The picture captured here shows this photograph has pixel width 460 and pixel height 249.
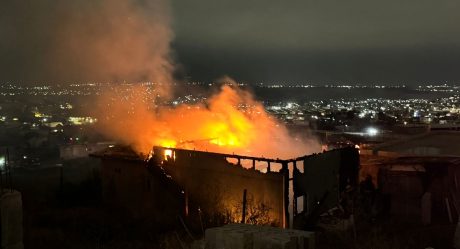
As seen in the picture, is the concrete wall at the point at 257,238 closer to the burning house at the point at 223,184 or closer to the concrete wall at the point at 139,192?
the burning house at the point at 223,184

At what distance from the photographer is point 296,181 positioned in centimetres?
1306

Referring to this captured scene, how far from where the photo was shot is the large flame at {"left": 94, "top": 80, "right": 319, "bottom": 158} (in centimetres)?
1816

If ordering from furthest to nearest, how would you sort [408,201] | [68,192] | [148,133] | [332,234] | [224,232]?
[68,192] → [148,133] → [408,201] → [332,234] → [224,232]

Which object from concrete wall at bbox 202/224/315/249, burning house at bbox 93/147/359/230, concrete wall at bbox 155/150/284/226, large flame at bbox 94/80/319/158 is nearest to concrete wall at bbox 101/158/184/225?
burning house at bbox 93/147/359/230

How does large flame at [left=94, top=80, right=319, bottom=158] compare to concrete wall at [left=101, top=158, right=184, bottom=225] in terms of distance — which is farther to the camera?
large flame at [left=94, top=80, right=319, bottom=158]

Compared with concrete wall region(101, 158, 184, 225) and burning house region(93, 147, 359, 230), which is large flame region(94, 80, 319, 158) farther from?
burning house region(93, 147, 359, 230)

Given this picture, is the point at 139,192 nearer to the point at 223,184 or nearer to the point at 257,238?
the point at 223,184

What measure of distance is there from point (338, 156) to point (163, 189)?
6355 millimetres

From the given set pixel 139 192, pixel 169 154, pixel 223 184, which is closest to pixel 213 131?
pixel 169 154

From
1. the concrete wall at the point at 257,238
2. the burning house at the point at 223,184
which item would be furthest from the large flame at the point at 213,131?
the concrete wall at the point at 257,238

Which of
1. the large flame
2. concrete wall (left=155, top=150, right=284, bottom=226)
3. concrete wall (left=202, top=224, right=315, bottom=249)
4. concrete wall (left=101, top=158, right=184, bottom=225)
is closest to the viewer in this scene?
concrete wall (left=202, top=224, right=315, bottom=249)

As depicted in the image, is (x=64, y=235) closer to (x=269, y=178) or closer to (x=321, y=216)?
(x=269, y=178)

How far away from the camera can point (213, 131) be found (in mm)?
19969

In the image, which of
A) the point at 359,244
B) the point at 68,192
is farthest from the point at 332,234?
the point at 68,192
